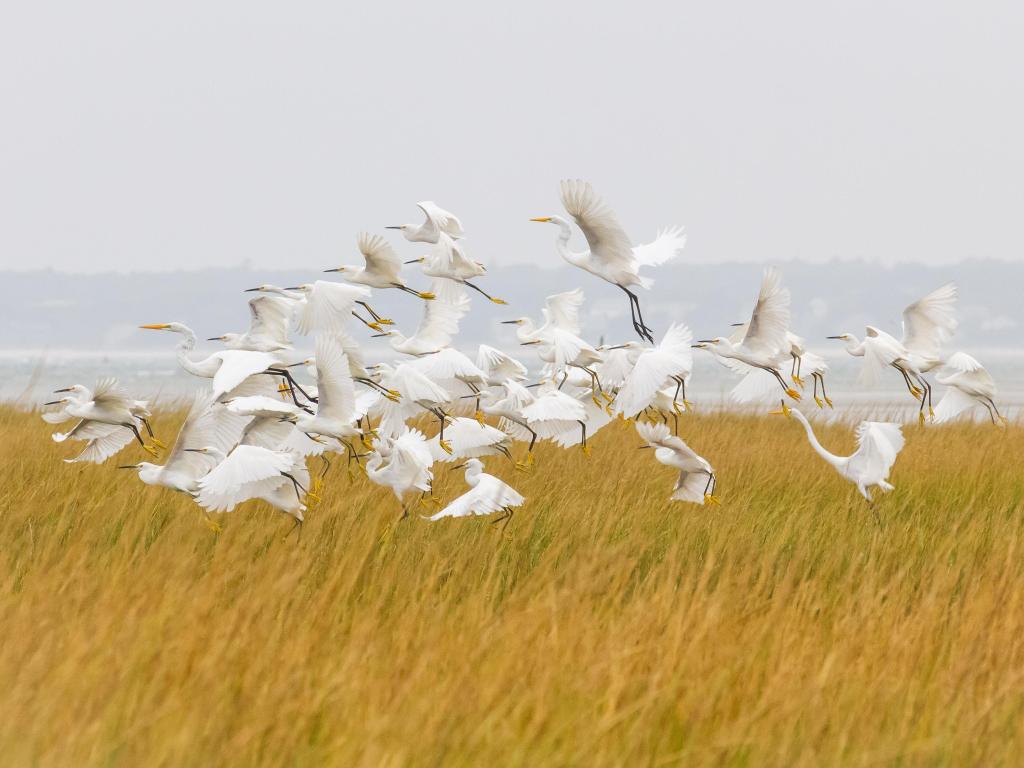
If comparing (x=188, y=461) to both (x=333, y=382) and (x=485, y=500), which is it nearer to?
(x=333, y=382)

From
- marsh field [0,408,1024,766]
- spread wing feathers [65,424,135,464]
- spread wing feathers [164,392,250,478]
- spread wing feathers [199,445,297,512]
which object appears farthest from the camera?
spread wing feathers [65,424,135,464]

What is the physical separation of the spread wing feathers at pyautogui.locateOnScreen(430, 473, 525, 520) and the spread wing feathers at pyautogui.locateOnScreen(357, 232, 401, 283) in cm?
198

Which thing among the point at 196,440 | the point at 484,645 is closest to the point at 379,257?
the point at 196,440

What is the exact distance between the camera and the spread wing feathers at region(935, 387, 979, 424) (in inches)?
356

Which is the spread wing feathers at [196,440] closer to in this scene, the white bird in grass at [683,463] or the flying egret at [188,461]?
the flying egret at [188,461]

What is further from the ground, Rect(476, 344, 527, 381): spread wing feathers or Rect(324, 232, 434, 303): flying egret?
Rect(324, 232, 434, 303): flying egret

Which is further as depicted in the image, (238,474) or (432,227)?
(432,227)

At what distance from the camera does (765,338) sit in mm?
6957

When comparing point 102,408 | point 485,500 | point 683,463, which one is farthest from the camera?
point 102,408

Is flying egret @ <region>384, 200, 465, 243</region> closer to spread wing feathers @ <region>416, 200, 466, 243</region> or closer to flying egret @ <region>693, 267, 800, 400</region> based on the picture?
spread wing feathers @ <region>416, 200, 466, 243</region>

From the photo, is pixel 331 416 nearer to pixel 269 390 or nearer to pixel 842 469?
pixel 269 390

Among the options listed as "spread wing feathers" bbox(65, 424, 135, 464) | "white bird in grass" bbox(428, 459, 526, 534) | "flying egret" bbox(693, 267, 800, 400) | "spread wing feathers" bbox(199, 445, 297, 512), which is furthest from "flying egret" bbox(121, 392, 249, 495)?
"flying egret" bbox(693, 267, 800, 400)

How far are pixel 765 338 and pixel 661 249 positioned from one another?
980 millimetres

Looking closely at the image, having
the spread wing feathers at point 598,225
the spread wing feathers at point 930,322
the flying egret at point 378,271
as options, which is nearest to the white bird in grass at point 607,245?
the spread wing feathers at point 598,225
